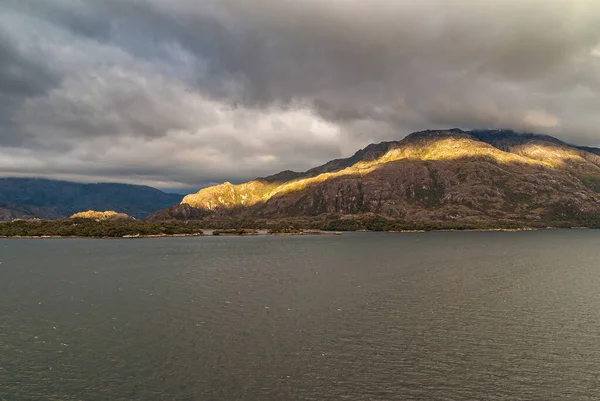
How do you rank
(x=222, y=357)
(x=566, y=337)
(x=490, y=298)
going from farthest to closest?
(x=490, y=298) → (x=566, y=337) → (x=222, y=357)

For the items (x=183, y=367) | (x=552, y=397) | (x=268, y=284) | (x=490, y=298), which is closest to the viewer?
(x=552, y=397)

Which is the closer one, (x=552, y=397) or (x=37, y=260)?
(x=552, y=397)

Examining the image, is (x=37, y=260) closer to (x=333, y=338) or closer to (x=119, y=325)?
(x=119, y=325)

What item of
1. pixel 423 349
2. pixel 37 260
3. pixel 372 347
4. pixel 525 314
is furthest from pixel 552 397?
pixel 37 260

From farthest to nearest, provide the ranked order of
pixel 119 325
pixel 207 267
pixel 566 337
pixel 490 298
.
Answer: pixel 207 267 → pixel 490 298 → pixel 119 325 → pixel 566 337

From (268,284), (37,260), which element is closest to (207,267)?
(268,284)

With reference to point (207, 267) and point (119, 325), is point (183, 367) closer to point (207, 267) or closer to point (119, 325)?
point (119, 325)
